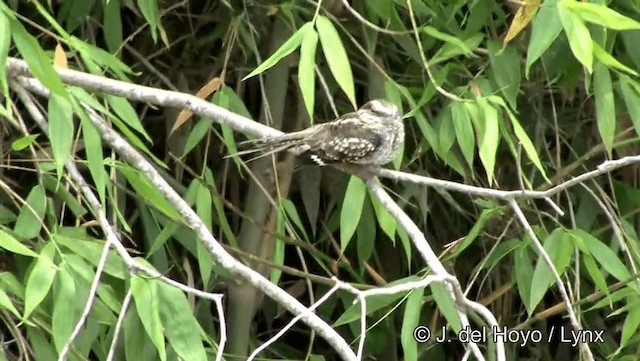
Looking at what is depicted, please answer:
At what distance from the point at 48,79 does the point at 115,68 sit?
0.61m

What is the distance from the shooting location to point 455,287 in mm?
1408

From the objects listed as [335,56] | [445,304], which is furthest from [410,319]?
[335,56]

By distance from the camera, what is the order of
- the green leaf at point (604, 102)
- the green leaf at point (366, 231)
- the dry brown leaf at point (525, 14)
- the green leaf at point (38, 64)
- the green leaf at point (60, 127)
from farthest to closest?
1. the green leaf at point (366, 231)
2. the green leaf at point (604, 102)
3. the dry brown leaf at point (525, 14)
4. the green leaf at point (60, 127)
5. the green leaf at point (38, 64)

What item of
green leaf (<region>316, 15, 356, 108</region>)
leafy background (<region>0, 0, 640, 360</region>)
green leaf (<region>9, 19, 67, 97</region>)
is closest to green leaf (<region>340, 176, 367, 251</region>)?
A: leafy background (<region>0, 0, 640, 360</region>)

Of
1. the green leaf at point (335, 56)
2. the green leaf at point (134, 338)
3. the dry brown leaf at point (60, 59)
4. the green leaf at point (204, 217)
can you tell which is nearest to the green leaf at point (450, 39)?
the green leaf at point (335, 56)

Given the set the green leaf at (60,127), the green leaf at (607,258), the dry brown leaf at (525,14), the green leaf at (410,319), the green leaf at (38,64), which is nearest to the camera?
the green leaf at (38,64)

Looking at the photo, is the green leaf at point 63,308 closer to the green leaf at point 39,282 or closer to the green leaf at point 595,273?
the green leaf at point 39,282

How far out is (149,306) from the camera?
57.4 inches

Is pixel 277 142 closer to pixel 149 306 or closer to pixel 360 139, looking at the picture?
pixel 360 139

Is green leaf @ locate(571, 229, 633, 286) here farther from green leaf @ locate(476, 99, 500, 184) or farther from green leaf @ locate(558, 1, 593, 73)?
green leaf @ locate(558, 1, 593, 73)

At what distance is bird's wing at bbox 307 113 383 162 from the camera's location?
1833 millimetres

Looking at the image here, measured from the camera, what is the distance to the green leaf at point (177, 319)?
149cm

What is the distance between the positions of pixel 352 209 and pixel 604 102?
48 centimetres

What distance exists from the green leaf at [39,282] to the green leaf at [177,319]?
167 millimetres
